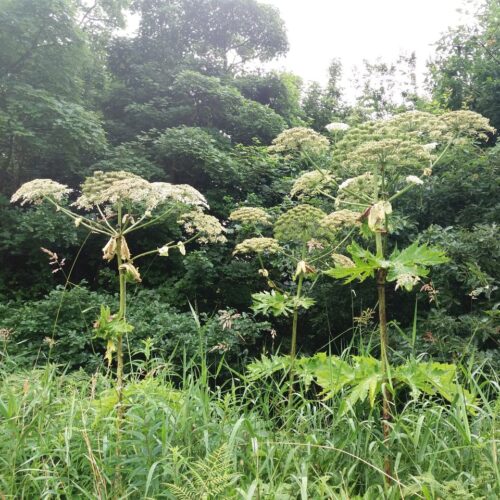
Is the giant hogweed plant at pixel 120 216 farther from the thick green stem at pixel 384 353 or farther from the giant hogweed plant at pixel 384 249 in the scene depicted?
the thick green stem at pixel 384 353

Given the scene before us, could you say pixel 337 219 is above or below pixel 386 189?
below

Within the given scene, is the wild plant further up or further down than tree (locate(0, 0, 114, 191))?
further down

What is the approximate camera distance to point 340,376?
216cm

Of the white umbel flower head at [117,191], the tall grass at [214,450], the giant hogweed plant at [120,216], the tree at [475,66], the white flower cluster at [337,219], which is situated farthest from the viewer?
the tree at [475,66]

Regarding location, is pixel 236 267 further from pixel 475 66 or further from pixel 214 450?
pixel 475 66

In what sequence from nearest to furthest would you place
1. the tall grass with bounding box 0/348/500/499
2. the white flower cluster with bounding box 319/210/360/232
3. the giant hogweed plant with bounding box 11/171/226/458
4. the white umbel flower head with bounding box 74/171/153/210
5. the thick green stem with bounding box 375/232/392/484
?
the tall grass with bounding box 0/348/500/499 < the thick green stem with bounding box 375/232/392/484 < the giant hogweed plant with bounding box 11/171/226/458 < the white umbel flower head with bounding box 74/171/153/210 < the white flower cluster with bounding box 319/210/360/232

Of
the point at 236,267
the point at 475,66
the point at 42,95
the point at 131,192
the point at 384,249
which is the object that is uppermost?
the point at 475,66

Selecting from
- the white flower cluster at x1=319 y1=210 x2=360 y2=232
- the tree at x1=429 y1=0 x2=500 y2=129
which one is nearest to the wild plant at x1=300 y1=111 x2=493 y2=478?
the white flower cluster at x1=319 y1=210 x2=360 y2=232

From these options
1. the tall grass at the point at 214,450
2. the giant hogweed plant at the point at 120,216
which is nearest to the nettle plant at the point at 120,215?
the giant hogweed plant at the point at 120,216

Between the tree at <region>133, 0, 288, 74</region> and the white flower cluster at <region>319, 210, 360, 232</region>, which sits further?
the tree at <region>133, 0, 288, 74</region>

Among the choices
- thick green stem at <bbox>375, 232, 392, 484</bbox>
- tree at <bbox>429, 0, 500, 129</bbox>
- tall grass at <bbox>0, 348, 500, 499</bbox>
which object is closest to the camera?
tall grass at <bbox>0, 348, 500, 499</bbox>

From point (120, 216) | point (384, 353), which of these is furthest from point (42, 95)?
point (384, 353)

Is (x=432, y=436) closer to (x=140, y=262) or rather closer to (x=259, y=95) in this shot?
(x=140, y=262)

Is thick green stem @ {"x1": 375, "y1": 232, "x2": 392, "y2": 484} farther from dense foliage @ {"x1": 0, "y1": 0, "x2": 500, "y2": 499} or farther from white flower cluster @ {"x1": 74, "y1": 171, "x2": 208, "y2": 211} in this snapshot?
white flower cluster @ {"x1": 74, "y1": 171, "x2": 208, "y2": 211}
